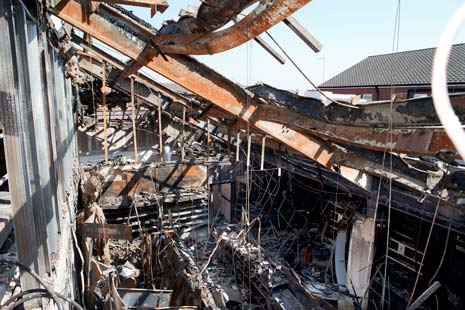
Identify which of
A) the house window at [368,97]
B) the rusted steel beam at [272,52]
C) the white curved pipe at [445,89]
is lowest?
the white curved pipe at [445,89]

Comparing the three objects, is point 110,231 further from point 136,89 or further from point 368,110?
point 136,89

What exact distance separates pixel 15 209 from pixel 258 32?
2642 millimetres

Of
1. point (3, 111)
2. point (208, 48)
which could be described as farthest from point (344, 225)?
point (3, 111)

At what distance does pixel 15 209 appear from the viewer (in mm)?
2658

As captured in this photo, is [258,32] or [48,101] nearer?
[258,32]

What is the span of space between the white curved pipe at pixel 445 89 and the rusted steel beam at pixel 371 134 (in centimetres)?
340

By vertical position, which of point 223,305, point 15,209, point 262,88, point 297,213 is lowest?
point 223,305

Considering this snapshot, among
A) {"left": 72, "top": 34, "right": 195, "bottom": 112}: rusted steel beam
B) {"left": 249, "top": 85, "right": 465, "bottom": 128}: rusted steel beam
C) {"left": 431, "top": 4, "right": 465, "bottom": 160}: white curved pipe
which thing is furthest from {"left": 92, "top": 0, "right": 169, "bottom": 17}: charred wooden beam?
{"left": 72, "top": 34, "right": 195, "bottom": 112}: rusted steel beam

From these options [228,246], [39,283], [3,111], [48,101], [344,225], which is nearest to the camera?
[3,111]

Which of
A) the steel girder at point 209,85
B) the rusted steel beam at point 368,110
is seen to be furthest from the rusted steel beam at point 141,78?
the rusted steel beam at point 368,110

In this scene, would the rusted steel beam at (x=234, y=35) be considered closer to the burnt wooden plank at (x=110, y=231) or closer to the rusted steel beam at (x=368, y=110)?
the rusted steel beam at (x=368, y=110)

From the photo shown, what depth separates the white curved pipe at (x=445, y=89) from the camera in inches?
36.3

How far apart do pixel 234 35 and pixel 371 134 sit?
2676 millimetres

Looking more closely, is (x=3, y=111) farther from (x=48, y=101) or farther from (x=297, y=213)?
(x=297, y=213)
